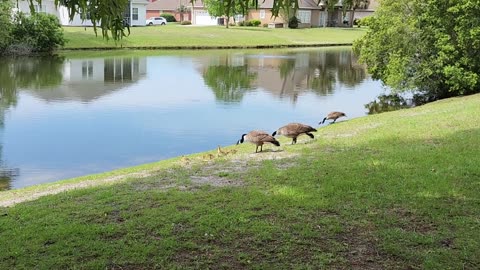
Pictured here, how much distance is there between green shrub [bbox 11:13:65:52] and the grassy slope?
39022 millimetres

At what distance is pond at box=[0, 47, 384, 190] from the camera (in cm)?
1499

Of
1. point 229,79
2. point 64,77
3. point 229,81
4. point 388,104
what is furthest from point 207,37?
point 388,104

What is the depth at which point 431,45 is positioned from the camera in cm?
2145

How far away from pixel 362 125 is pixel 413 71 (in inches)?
326

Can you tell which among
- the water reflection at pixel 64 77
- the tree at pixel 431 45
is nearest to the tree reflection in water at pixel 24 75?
the water reflection at pixel 64 77

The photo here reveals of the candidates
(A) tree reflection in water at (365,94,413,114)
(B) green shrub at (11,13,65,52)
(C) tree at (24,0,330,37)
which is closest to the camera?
(C) tree at (24,0,330,37)

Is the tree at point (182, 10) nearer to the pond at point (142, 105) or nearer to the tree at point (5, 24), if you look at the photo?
the pond at point (142, 105)

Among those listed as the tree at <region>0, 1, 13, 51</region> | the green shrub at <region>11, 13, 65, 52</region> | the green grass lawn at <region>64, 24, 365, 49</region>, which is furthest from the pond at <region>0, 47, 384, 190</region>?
the green grass lawn at <region>64, 24, 365, 49</region>

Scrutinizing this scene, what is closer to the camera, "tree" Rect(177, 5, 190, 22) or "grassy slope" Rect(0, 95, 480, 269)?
"grassy slope" Rect(0, 95, 480, 269)

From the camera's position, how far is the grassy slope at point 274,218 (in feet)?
15.8

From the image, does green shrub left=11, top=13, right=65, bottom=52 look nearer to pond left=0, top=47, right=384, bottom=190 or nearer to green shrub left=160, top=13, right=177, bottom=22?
pond left=0, top=47, right=384, bottom=190

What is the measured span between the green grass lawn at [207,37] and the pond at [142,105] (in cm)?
1013

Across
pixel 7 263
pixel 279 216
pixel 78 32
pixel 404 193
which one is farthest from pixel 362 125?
pixel 78 32

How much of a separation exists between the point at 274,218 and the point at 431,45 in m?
17.8
